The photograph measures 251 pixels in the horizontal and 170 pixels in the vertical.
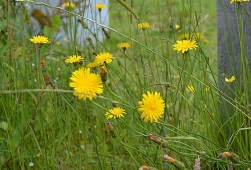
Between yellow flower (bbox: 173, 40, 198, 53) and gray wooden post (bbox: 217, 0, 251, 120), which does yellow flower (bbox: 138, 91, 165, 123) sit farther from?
gray wooden post (bbox: 217, 0, 251, 120)

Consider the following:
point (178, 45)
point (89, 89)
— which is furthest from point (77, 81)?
point (178, 45)

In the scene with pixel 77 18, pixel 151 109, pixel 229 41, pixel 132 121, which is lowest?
pixel 132 121

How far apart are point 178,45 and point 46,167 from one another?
1.59ft

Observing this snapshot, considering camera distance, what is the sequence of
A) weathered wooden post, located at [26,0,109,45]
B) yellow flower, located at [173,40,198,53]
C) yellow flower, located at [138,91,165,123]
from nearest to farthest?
yellow flower, located at [138,91,165,123], yellow flower, located at [173,40,198,53], weathered wooden post, located at [26,0,109,45]

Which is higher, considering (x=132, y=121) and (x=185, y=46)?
(x=185, y=46)

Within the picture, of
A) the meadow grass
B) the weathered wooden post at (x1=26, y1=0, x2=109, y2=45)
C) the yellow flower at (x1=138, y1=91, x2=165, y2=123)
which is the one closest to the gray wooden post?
the meadow grass

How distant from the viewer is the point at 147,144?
1.35m

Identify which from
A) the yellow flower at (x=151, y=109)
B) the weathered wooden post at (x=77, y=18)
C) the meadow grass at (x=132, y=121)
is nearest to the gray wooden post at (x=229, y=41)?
the meadow grass at (x=132, y=121)

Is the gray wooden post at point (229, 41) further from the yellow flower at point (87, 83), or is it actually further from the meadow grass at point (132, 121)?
the yellow flower at point (87, 83)

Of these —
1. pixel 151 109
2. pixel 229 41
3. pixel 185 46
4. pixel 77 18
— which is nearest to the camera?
pixel 151 109

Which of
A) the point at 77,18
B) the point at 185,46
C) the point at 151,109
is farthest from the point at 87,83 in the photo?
the point at 77,18

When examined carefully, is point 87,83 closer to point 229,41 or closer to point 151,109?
point 151,109

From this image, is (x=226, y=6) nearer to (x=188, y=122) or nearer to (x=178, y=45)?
(x=188, y=122)

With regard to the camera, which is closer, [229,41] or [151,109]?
[151,109]
